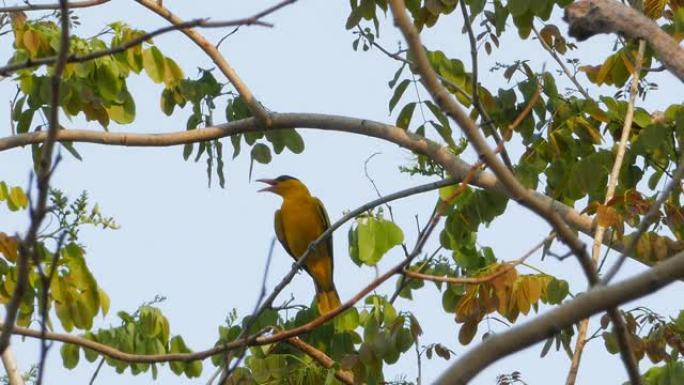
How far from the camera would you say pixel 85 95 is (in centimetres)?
461

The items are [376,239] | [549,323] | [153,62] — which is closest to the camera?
[549,323]

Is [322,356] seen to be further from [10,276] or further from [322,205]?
[322,205]

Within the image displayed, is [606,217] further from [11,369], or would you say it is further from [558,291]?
[11,369]

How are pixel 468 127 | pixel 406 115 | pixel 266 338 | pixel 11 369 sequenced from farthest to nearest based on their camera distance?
pixel 406 115, pixel 11 369, pixel 266 338, pixel 468 127

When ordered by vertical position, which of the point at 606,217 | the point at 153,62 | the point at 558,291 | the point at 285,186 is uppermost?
the point at 285,186

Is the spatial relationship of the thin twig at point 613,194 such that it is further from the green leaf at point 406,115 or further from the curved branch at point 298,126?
the green leaf at point 406,115

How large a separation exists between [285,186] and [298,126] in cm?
422

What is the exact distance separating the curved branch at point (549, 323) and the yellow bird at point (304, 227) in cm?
619

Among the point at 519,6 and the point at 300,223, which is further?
the point at 300,223

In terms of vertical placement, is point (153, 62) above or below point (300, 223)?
below

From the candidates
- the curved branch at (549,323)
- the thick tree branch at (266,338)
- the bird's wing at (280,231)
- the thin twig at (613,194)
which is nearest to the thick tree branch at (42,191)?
the thick tree branch at (266,338)

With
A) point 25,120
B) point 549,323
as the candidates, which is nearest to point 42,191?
point 549,323

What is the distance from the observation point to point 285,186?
883 centimetres

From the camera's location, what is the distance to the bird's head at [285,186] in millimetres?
8727
